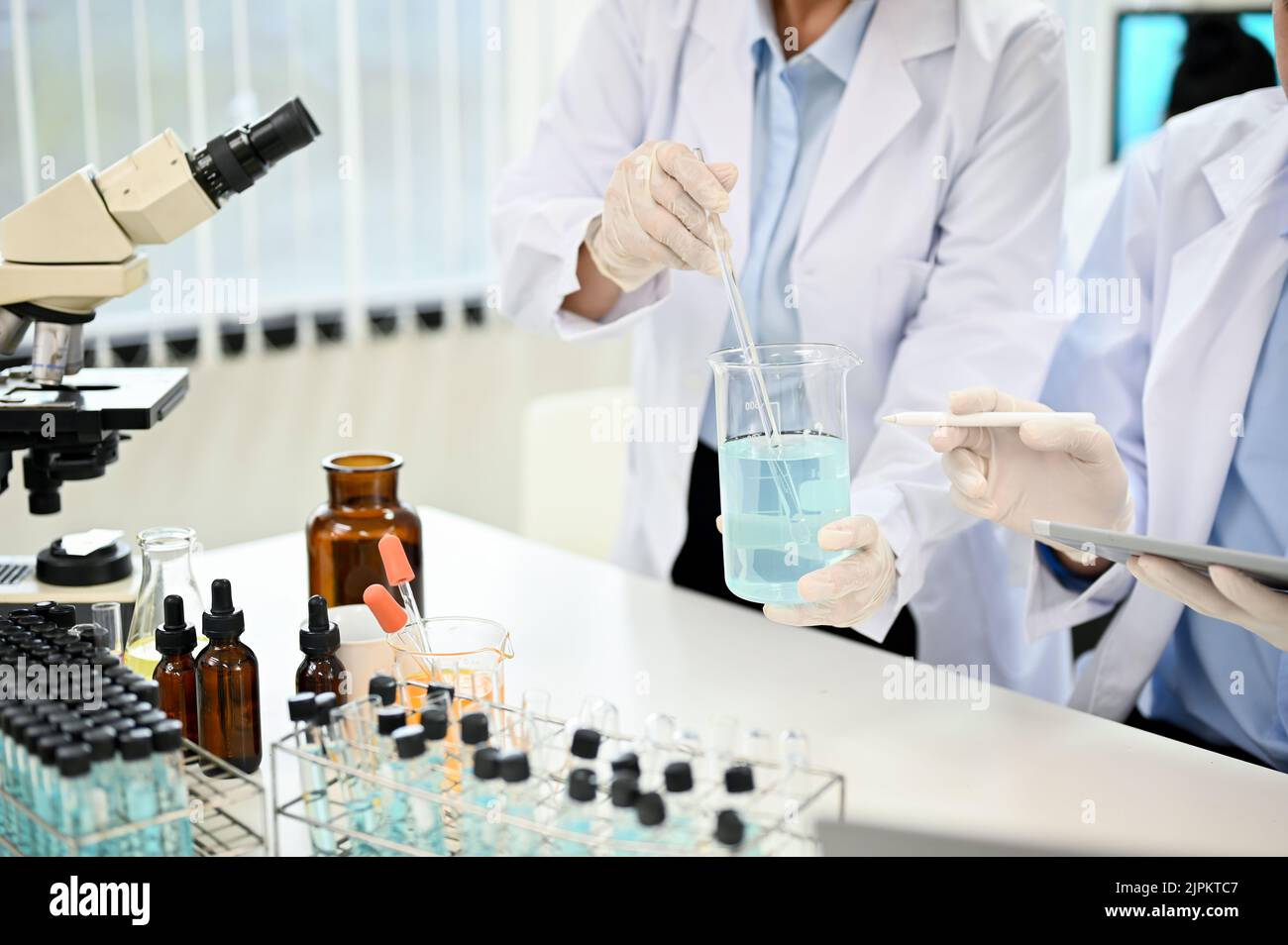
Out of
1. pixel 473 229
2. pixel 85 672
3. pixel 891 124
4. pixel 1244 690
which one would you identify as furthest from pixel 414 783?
pixel 473 229

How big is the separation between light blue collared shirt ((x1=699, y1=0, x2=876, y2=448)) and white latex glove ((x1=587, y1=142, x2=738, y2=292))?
294mm

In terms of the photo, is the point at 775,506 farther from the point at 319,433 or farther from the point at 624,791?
the point at 319,433

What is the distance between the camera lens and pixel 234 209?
10.1ft

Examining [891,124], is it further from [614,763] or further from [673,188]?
[614,763]

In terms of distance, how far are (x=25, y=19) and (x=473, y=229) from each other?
1226mm

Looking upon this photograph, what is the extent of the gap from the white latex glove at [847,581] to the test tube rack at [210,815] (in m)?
0.53

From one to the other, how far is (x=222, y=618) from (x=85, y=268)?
0.48 m

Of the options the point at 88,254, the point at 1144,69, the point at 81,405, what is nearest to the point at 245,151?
the point at 88,254

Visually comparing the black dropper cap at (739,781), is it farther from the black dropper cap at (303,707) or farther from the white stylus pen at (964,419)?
the white stylus pen at (964,419)

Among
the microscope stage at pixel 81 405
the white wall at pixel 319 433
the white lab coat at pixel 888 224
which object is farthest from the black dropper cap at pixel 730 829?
the white wall at pixel 319 433

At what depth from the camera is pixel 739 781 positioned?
90cm

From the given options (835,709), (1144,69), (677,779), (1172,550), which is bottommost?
(835,709)

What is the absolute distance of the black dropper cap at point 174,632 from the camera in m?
1.12
